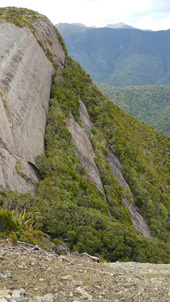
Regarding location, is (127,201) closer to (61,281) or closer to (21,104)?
(21,104)

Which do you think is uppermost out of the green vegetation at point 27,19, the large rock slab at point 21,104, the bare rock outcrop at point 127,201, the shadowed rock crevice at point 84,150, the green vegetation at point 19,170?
the green vegetation at point 27,19

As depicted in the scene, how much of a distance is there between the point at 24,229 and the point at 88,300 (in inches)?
215

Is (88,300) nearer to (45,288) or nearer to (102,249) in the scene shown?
(45,288)

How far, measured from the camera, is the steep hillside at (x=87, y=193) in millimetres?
14266

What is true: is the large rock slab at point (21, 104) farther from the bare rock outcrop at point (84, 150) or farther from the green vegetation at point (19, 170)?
the bare rock outcrop at point (84, 150)

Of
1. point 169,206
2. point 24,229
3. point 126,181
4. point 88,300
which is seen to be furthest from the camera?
point 169,206

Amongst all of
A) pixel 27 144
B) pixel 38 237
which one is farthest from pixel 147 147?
pixel 38 237

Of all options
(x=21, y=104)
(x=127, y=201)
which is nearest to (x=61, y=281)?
(x=21, y=104)

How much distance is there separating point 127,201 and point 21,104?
20.2 metres

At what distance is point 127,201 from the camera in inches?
1377

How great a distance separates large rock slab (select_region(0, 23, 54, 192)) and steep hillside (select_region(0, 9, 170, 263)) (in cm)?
111

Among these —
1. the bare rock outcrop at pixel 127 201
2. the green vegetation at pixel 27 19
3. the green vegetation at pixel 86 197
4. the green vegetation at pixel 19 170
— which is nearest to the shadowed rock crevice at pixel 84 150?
the green vegetation at pixel 86 197

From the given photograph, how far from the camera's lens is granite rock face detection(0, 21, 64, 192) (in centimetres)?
1661

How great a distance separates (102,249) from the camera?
16.1 metres
